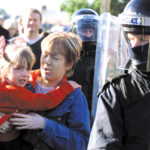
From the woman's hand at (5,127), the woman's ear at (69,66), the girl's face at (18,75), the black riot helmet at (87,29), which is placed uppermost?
the black riot helmet at (87,29)

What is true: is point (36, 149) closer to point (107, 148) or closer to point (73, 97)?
point (73, 97)

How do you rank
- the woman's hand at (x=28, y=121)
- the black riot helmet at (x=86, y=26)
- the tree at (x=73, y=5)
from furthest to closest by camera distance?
the tree at (x=73, y=5), the black riot helmet at (x=86, y=26), the woman's hand at (x=28, y=121)

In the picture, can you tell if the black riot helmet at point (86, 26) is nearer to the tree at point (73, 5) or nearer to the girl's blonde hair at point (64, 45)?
the girl's blonde hair at point (64, 45)

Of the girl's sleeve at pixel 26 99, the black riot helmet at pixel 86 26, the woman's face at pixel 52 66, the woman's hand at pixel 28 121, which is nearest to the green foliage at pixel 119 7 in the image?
the black riot helmet at pixel 86 26

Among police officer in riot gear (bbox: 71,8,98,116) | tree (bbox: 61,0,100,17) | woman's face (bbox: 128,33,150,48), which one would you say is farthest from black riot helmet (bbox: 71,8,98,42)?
tree (bbox: 61,0,100,17)

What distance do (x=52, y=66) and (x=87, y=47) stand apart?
4.84 feet

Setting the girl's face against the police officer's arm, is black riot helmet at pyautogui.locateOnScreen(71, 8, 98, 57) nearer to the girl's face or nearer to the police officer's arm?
the girl's face

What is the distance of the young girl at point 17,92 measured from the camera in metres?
2.00

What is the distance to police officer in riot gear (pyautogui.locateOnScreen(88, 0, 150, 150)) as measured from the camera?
145 centimetres

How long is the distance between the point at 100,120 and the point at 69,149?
0.61 metres

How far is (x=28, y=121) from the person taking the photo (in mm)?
1941

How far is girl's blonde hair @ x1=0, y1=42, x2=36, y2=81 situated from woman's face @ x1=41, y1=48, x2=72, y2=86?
0.13 meters

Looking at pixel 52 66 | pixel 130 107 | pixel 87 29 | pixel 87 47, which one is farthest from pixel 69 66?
pixel 87 29

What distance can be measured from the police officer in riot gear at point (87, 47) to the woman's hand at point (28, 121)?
1.26 m
